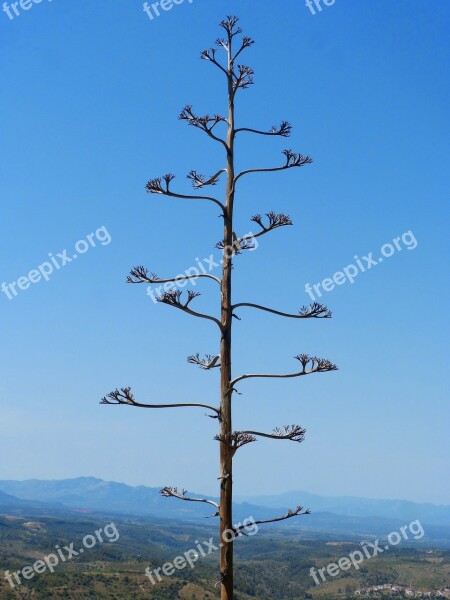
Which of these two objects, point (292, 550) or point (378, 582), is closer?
point (378, 582)

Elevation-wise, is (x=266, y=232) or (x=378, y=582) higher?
(x=266, y=232)

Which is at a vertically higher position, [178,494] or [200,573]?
[178,494]

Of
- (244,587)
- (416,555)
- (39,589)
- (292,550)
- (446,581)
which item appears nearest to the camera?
(39,589)

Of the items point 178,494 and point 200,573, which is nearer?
point 178,494

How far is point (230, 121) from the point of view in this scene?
624 cm

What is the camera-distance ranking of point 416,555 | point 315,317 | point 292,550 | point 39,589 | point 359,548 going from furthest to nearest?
point 359,548, point 292,550, point 416,555, point 39,589, point 315,317

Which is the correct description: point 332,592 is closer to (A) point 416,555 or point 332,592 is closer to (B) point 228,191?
(A) point 416,555

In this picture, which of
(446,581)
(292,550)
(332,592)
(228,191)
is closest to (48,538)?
(292,550)

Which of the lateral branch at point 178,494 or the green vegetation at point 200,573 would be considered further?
the green vegetation at point 200,573

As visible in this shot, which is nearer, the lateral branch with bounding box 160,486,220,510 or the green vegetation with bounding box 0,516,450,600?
the lateral branch with bounding box 160,486,220,510

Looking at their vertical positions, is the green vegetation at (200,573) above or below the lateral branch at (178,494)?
below

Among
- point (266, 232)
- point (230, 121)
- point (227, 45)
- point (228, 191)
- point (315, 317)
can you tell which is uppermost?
point (227, 45)

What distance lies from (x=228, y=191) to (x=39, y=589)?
74763 mm

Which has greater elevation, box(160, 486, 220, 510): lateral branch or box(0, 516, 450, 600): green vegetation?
box(160, 486, 220, 510): lateral branch
